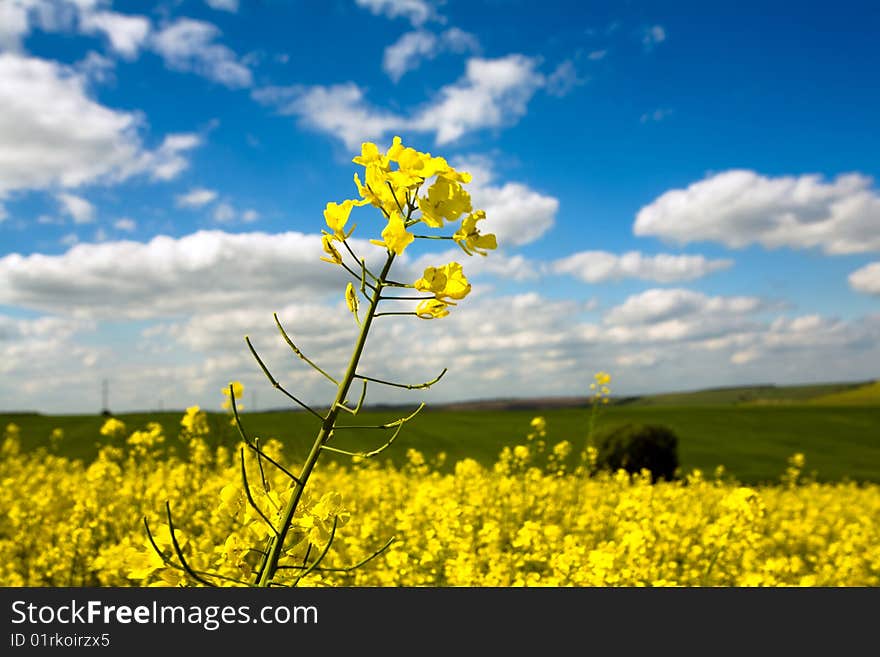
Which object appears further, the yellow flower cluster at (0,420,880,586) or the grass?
the grass

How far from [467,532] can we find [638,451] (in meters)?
10.2

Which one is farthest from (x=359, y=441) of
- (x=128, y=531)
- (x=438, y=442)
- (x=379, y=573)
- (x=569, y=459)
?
(x=379, y=573)

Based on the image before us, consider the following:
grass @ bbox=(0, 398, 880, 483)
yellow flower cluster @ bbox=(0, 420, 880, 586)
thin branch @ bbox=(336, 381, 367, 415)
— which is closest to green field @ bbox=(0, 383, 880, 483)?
grass @ bbox=(0, 398, 880, 483)

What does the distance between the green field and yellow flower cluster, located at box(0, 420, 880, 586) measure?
10632 millimetres

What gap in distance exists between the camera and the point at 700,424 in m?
34.9

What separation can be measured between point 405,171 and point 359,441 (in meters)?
21.2

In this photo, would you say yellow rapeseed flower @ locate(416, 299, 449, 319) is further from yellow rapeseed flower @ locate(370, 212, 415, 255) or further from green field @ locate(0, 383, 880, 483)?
green field @ locate(0, 383, 880, 483)

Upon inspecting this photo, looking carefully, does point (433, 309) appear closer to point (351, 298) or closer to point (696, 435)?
point (351, 298)

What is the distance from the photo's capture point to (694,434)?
32062mm

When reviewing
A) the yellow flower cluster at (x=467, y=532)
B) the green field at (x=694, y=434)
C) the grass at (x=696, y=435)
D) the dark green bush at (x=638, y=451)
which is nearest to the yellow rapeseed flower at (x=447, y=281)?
the yellow flower cluster at (x=467, y=532)

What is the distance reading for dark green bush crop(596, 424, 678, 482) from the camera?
14719mm

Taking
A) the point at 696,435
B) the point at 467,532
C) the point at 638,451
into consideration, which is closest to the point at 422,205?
the point at 467,532
